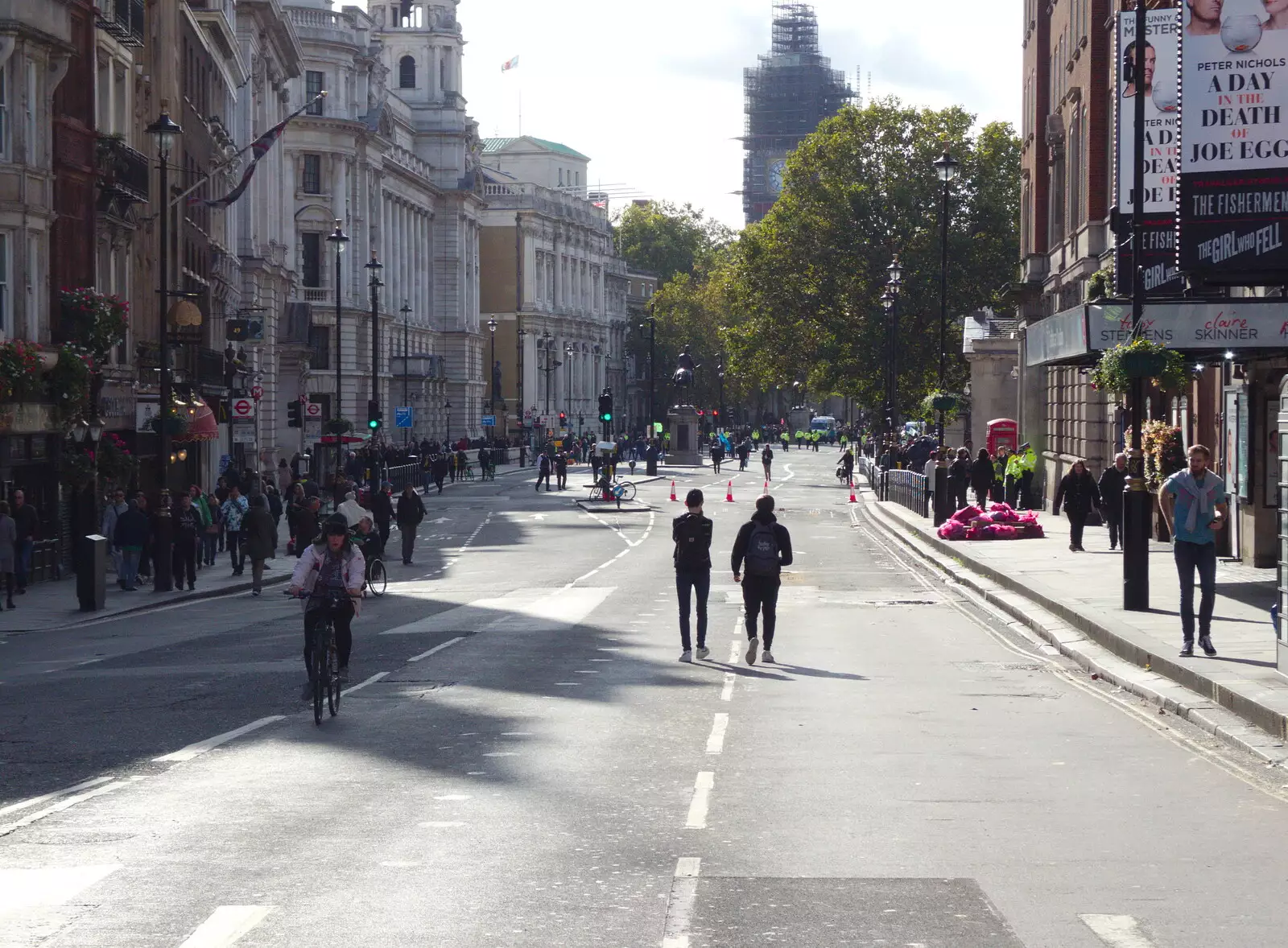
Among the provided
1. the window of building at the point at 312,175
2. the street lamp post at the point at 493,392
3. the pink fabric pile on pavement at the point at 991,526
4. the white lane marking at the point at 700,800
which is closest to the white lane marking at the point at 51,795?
the white lane marking at the point at 700,800

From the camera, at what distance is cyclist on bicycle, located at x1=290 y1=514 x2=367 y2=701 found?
620 inches

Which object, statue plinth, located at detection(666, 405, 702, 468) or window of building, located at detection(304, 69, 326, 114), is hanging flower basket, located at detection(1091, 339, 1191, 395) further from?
statue plinth, located at detection(666, 405, 702, 468)

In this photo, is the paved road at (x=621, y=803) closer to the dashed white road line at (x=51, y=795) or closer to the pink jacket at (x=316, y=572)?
the dashed white road line at (x=51, y=795)

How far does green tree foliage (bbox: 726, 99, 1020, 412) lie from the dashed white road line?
255 feet

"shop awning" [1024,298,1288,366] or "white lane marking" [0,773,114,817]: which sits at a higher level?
"shop awning" [1024,298,1288,366]

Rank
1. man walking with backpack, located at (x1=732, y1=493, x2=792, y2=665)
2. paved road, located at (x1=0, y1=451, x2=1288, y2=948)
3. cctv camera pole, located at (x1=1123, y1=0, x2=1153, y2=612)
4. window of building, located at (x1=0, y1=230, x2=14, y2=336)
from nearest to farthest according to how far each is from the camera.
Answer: paved road, located at (x1=0, y1=451, x2=1288, y2=948) < man walking with backpack, located at (x1=732, y1=493, x2=792, y2=665) < cctv camera pole, located at (x1=1123, y1=0, x2=1153, y2=612) < window of building, located at (x1=0, y1=230, x2=14, y2=336)

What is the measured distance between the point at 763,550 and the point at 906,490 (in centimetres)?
3705

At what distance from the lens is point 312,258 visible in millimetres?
108188

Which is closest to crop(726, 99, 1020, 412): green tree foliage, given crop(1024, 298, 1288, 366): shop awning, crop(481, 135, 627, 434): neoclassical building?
crop(481, 135, 627, 434): neoclassical building

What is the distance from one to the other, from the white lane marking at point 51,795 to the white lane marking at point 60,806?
0.10 meters

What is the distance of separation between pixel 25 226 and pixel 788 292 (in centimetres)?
5984

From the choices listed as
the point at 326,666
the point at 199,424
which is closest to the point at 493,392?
the point at 199,424

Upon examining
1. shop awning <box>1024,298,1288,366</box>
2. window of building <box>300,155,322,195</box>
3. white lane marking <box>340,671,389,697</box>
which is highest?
window of building <box>300,155,322,195</box>

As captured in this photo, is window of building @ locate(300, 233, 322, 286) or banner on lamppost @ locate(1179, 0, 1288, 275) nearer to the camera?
banner on lamppost @ locate(1179, 0, 1288, 275)
